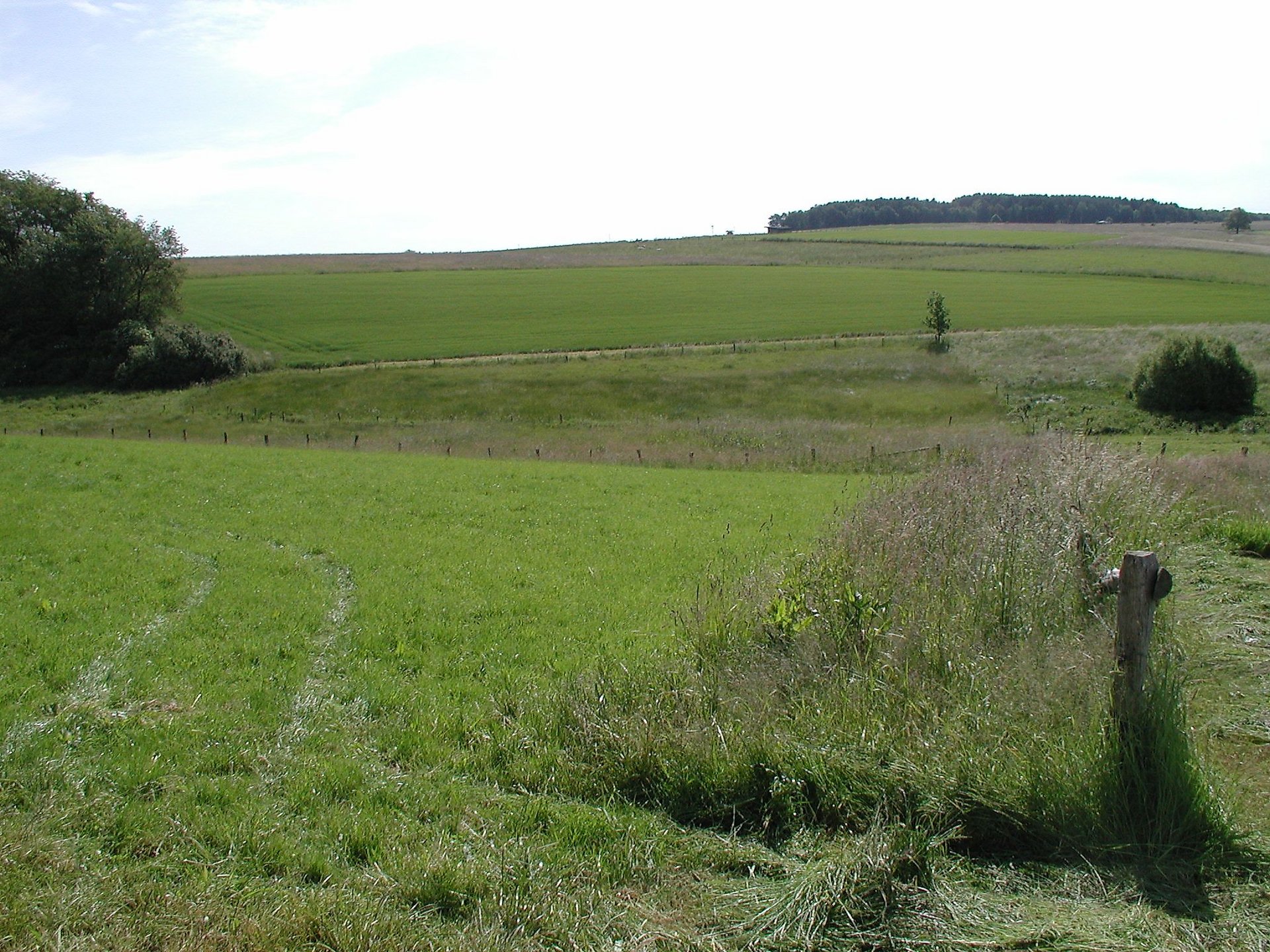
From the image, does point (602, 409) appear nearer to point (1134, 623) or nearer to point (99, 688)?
point (99, 688)

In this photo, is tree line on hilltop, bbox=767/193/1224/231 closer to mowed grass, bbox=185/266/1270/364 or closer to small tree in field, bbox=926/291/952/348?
mowed grass, bbox=185/266/1270/364

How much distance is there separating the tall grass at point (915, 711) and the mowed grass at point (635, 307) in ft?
189

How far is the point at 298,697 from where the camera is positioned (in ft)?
24.8

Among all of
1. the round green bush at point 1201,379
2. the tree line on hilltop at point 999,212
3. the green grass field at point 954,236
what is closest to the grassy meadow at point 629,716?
the round green bush at point 1201,379

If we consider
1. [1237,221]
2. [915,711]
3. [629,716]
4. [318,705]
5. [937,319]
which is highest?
[1237,221]

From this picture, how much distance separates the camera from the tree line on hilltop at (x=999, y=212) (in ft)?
582

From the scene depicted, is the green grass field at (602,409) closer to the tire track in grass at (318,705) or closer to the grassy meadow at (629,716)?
the grassy meadow at (629,716)

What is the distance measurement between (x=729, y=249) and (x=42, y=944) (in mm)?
138890

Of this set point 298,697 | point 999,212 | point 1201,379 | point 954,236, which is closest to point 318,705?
point 298,697

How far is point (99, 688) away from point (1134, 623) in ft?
25.8

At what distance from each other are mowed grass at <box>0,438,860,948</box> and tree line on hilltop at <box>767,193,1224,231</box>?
17852cm

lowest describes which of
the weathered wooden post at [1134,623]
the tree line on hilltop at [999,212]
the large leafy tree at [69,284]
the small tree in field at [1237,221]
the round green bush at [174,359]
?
the weathered wooden post at [1134,623]

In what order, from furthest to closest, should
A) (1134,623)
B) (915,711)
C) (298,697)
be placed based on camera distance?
(298,697)
(915,711)
(1134,623)

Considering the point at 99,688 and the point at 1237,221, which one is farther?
the point at 1237,221
